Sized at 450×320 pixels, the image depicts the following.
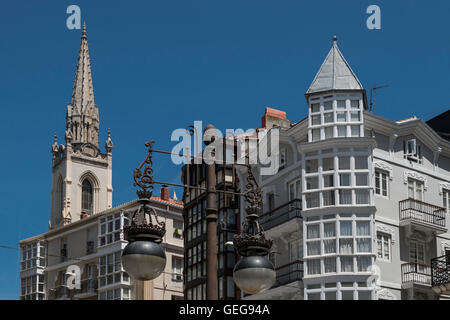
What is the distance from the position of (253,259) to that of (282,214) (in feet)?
125

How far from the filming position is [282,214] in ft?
182

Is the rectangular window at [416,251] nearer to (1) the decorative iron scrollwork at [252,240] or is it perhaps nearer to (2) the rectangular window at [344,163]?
(2) the rectangular window at [344,163]

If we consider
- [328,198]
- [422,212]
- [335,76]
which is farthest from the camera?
[335,76]

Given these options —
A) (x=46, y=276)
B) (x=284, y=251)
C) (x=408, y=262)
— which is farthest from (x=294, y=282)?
(x=46, y=276)

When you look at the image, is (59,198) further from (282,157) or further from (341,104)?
(341,104)

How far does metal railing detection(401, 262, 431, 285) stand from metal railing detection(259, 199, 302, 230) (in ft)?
22.1

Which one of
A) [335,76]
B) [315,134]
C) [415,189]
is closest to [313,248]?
[315,134]

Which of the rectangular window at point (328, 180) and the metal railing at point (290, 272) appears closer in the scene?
the metal railing at point (290, 272)

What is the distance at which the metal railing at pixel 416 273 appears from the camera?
171 ft

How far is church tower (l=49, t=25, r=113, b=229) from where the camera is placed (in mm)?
143375

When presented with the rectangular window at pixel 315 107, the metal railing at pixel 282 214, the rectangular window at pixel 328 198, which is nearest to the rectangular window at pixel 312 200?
the rectangular window at pixel 328 198

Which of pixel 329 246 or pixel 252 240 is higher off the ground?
pixel 329 246

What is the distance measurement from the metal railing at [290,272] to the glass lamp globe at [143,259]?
36099 mm
